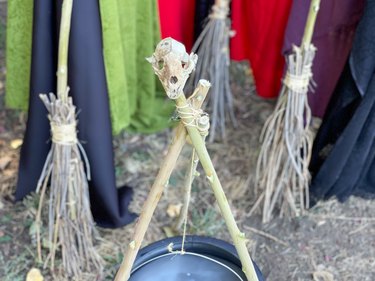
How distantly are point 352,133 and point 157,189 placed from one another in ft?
2.63

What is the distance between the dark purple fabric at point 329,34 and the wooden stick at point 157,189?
2.31 feet

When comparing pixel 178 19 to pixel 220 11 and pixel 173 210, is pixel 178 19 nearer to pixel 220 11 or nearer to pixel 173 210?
pixel 220 11

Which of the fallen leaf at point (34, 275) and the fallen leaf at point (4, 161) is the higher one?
the fallen leaf at point (4, 161)

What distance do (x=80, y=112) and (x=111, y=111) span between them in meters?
0.15

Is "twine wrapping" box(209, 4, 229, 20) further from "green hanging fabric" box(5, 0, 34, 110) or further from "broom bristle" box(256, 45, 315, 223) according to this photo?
"green hanging fabric" box(5, 0, 34, 110)

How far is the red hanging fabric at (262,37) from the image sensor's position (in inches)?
67.8

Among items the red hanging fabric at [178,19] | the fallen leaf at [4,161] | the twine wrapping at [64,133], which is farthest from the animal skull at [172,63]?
the fallen leaf at [4,161]

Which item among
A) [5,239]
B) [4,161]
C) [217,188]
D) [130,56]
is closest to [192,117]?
[217,188]

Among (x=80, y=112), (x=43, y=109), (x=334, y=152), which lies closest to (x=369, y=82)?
(x=334, y=152)

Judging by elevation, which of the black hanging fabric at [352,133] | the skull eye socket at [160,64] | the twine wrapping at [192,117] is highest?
the skull eye socket at [160,64]

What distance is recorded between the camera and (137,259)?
126 centimetres

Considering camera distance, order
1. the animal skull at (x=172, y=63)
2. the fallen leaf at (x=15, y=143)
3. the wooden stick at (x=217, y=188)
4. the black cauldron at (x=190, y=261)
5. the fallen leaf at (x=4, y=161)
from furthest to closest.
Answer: the fallen leaf at (x=15, y=143), the fallen leaf at (x=4, y=161), the black cauldron at (x=190, y=261), the wooden stick at (x=217, y=188), the animal skull at (x=172, y=63)

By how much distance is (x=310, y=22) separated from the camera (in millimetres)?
1523

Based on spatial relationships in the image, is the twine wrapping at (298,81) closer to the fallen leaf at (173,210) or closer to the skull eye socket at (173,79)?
the fallen leaf at (173,210)
